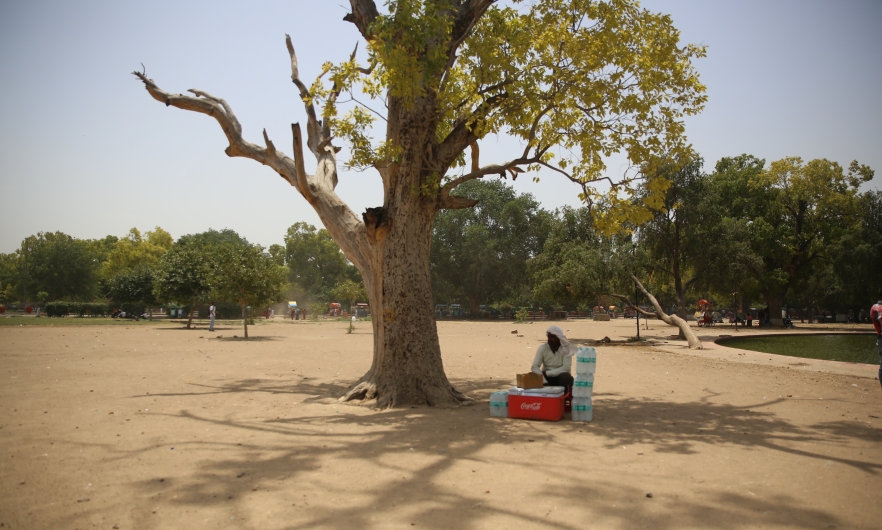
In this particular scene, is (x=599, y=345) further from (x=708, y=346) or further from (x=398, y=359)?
(x=398, y=359)

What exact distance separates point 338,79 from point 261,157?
8.53 feet

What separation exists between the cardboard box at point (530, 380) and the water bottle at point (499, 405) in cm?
34

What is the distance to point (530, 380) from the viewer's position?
8.56 m

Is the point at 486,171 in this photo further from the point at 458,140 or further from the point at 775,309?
the point at 775,309

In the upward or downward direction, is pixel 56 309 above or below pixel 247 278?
below

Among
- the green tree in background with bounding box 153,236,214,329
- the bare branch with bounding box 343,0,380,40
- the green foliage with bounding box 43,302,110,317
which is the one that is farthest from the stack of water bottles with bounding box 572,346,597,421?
the green foliage with bounding box 43,302,110,317

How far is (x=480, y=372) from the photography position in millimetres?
15250

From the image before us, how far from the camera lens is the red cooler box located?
842cm

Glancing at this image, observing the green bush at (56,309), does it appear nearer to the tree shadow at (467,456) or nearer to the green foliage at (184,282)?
the green foliage at (184,282)

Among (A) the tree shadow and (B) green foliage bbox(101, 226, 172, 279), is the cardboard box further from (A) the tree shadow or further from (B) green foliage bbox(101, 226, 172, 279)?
(B) green foliage bbox(101, 226, 172, 279)

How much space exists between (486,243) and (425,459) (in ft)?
192

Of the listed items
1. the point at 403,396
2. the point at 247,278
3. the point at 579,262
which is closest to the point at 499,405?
the point at 403,396

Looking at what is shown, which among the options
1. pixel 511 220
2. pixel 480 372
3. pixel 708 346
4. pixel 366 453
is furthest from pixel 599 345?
pixel 511 220

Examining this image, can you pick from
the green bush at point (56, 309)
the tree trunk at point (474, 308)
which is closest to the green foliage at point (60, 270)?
the green bush at point (56, 309)
